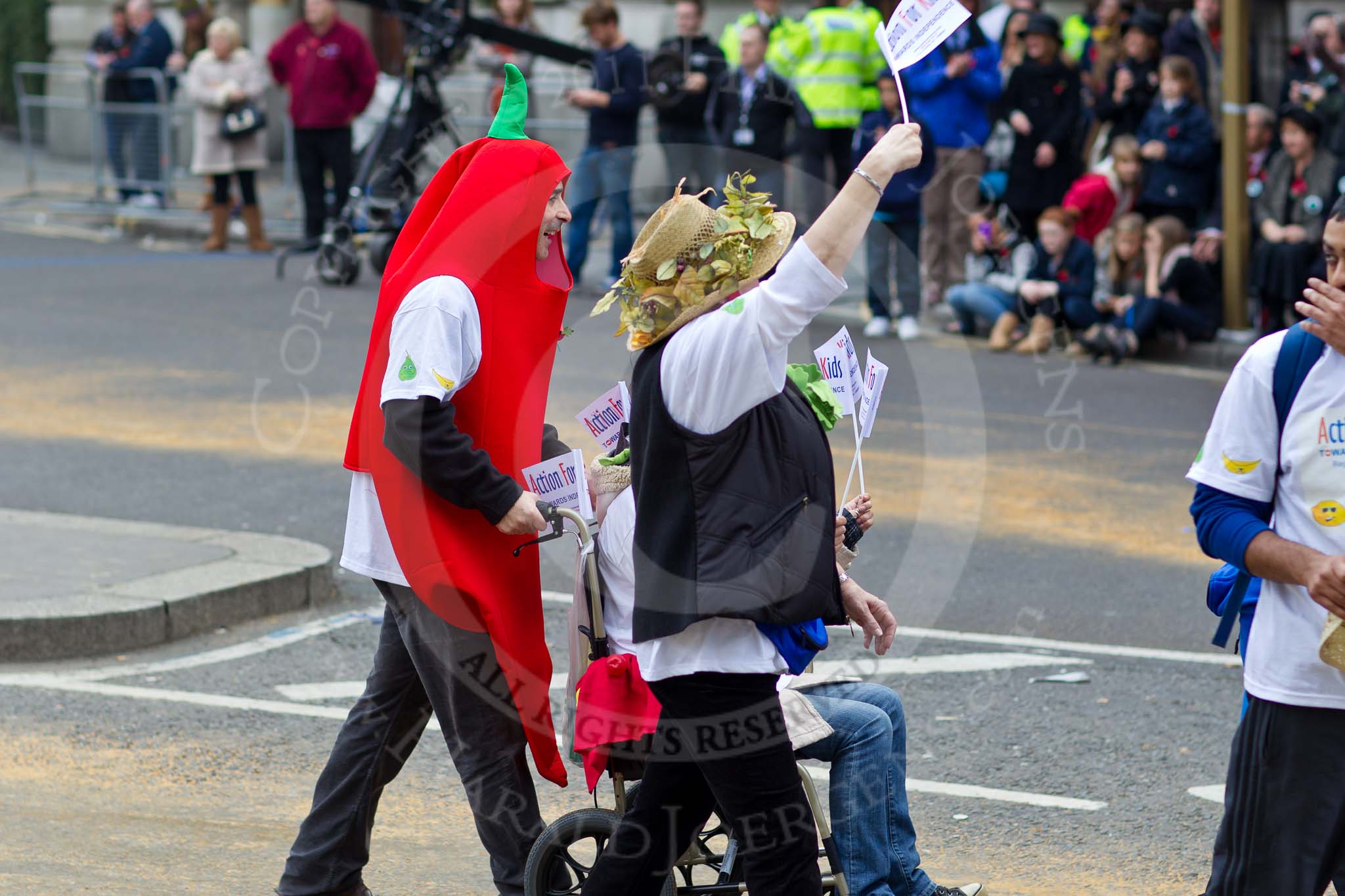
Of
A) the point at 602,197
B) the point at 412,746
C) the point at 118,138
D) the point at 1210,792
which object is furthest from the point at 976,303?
the point at 118,138

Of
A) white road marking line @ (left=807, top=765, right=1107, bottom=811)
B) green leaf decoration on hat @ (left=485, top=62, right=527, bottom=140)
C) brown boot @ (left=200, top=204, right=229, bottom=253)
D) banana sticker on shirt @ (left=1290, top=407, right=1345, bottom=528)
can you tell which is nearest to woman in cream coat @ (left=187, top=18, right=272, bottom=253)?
brown boot @ (left=200, top=204, right=229, bottom=253)

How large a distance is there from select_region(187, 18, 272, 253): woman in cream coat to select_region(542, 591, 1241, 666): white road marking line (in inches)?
486

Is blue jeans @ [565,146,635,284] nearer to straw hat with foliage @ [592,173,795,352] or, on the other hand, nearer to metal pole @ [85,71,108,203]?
metal pole @ [85,71,108,203]

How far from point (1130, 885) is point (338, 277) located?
12.1 metres

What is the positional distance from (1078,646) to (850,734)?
122 inches


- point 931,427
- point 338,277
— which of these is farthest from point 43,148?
point 931,427

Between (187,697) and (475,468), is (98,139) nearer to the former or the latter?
(187,697)

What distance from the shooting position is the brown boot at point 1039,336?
13.3 m

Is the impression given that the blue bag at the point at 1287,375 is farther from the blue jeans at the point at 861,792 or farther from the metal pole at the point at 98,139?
the metal pole at the point at 98,139

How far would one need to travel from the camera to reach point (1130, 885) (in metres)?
4.58

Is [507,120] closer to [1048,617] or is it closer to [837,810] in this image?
[837,810]

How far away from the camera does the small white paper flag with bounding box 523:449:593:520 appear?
4.02 meters

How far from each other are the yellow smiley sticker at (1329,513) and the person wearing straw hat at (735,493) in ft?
3.02

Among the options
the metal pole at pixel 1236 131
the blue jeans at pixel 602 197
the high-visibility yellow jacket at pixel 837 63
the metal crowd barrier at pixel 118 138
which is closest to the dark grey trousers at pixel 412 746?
the metal pole at pixel 1236 131
